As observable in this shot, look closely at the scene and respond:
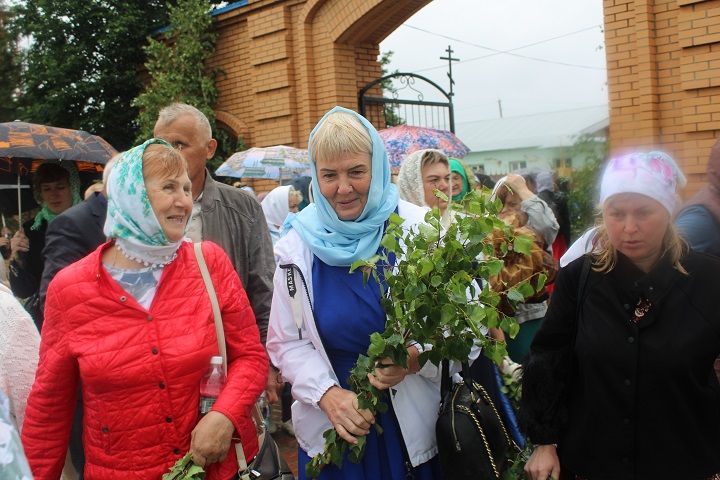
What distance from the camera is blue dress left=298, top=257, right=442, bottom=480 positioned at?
7.97 ft

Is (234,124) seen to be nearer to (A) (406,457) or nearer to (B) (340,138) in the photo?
(B) (340,138)

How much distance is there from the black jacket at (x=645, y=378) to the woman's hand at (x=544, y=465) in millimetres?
54

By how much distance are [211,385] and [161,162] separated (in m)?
0.83

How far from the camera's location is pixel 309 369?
8.08 feet

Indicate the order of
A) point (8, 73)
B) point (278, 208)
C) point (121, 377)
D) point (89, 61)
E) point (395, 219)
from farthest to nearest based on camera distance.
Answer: point (8, 73), point (89, 61), point (278, 208), point (121, 377), point (395, 219)

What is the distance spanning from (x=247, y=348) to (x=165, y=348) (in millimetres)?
329

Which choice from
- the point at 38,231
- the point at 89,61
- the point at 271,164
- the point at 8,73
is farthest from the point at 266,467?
the point at 8,73

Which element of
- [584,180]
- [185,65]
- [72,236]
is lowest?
[72,236]

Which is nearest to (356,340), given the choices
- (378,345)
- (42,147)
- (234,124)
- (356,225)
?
(378,345)

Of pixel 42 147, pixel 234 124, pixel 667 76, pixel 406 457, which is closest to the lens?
pixel 406 457

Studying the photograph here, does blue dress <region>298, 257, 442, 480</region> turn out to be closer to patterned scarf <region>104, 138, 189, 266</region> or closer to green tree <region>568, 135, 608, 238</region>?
patterned scarf <region>104, 138, 189, 266</region>

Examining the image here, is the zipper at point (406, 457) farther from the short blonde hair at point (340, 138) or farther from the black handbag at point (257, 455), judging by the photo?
the short blonde hair at point (340, 138)

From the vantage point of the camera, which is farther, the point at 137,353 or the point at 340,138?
the point at 340,138

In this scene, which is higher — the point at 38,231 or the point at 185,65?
the point at 185,65
